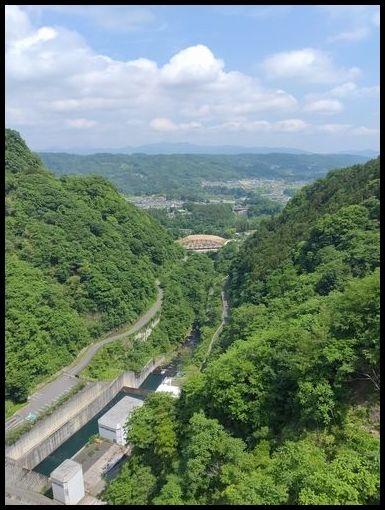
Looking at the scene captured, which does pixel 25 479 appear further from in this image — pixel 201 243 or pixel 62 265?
pixel 201 243

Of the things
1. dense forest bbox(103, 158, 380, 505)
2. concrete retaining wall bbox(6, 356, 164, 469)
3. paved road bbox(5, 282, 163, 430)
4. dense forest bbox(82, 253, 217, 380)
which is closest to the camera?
dense forest bbox(103, 158, 380, 505)

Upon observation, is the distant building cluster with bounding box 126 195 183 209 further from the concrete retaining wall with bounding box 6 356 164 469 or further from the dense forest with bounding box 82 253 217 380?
the concrete retaining wall with bounding box 6 356 164 469

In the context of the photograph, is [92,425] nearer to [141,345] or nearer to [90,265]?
[141,345]

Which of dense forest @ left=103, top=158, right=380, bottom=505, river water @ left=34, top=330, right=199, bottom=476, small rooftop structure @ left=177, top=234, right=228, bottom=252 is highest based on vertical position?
small rooftop structure @ left=177, top=234, right=228, bottom=252

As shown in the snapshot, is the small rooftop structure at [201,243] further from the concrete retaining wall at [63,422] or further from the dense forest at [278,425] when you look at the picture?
the dense forest at [278,425]

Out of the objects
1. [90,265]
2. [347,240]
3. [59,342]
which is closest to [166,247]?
[90,265]

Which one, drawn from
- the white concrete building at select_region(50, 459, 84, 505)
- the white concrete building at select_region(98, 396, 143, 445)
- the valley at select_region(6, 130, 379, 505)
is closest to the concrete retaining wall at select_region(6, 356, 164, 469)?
the valley at select_region(6, 130, 379, 505)

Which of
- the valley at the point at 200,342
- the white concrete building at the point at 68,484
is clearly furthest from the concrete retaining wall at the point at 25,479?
the white concrete building at the point at 68,484
